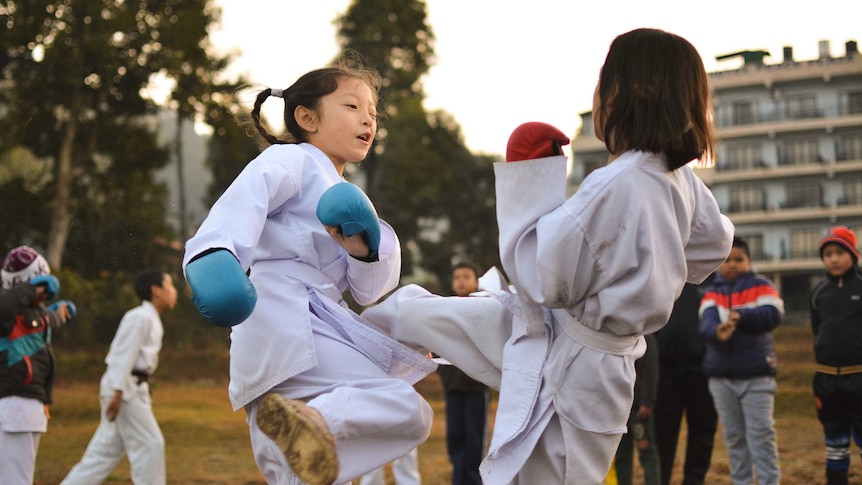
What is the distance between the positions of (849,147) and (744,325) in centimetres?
2516

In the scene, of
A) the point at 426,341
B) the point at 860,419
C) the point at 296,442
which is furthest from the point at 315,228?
the point at 860,419

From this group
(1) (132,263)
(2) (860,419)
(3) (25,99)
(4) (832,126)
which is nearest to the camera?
(2) (860,419)

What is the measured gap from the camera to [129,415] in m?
7.23

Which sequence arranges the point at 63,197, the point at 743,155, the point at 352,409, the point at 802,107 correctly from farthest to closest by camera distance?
the point at 743,155
the point at 802,107
the point at 63,197
the point at 352,409

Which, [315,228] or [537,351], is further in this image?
[315,228]

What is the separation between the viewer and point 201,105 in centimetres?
1844

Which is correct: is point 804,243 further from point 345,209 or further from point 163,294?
point 345,209

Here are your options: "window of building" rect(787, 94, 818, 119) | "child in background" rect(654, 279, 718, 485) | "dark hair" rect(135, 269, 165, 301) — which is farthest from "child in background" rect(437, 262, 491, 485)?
"window of building" rect(787, 94, 818, 119)

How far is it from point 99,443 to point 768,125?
26.2 meters

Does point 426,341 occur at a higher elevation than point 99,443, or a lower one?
higher

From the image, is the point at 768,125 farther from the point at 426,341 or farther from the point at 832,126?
the point at 426,341

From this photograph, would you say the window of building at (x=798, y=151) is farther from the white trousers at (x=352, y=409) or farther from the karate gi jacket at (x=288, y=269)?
the white trousers at (x=352, y=409)

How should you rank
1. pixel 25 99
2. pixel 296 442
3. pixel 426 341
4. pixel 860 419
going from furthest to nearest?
pixel 25 99, pixel 860 419, pixel 426 341, pixel 296 442

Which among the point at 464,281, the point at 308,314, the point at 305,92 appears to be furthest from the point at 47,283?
the point at 308,314
